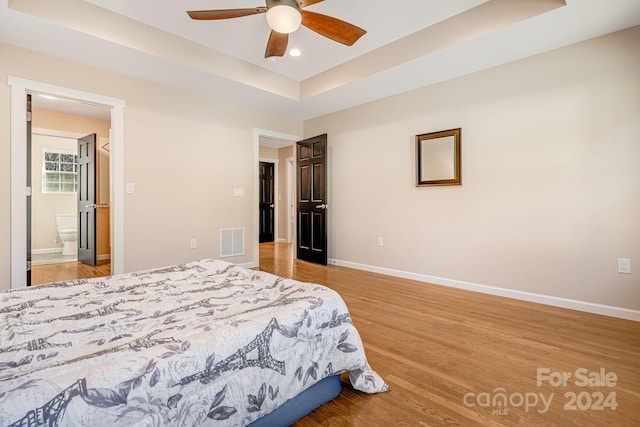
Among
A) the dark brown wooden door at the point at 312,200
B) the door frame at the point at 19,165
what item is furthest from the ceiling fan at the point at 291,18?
the dark brown wooden door at the point at 312,200

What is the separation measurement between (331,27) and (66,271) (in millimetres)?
4884

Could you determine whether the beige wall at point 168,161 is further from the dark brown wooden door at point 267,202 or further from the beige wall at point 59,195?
the dark brown wooden door at point 267,202

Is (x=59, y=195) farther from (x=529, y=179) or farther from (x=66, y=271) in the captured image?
(x=529, y=179)

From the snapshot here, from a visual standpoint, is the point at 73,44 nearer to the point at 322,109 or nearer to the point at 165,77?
the point at 165,77

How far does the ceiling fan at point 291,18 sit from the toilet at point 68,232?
533cm

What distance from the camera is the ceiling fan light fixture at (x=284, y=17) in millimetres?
2266

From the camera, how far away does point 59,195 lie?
6.16m

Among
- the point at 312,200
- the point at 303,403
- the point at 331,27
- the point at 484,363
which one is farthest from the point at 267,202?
the point at 303,403

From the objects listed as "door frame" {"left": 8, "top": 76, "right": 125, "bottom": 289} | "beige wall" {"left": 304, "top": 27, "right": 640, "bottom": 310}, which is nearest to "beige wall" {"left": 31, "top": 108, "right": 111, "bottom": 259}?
"door frame" {"left": 8, "top": 76, "right": 125, "bottom": 289}

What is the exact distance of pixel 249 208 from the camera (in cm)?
473

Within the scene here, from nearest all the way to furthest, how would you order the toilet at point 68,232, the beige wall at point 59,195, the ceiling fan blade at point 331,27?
1. the ceiling fan blade at point 331,27
2. the beige wall at point 59,195
3. the toilet at point 68,232

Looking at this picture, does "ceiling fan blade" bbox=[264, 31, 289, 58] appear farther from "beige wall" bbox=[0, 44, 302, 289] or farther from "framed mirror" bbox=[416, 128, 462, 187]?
"framed mirror" bbox=[416, 128, 462, 187]

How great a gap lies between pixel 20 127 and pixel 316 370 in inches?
141

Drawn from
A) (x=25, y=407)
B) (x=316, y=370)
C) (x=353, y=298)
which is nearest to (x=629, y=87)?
(x=353, y=298)
